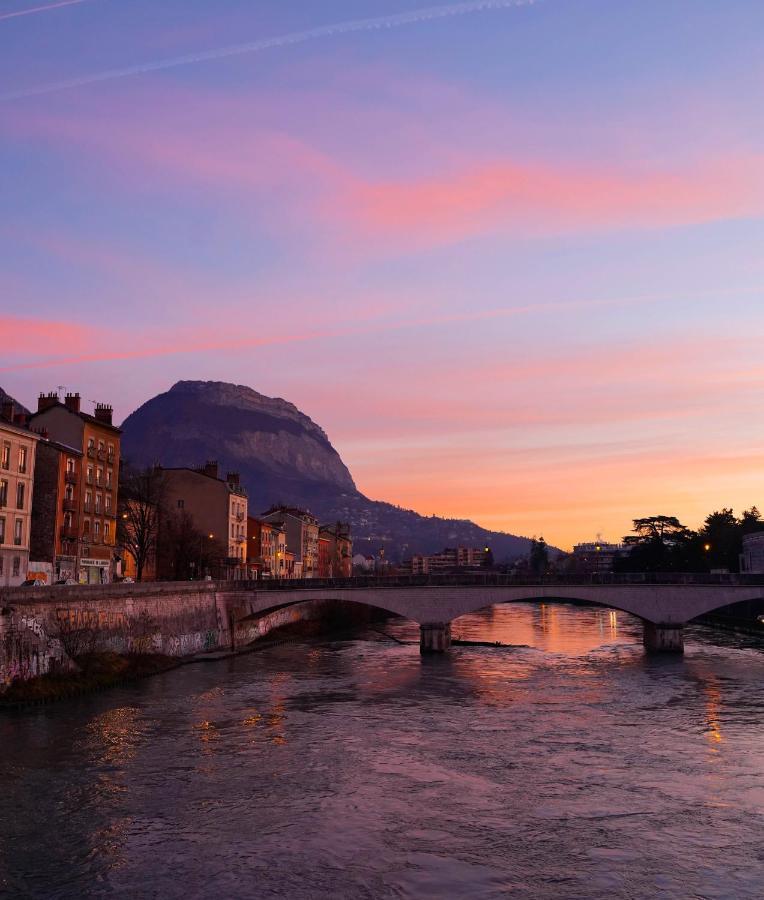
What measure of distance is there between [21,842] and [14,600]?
25.6 metres

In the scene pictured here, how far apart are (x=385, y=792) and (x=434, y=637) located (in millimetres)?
52598

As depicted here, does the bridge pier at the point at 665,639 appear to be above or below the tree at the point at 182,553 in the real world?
below

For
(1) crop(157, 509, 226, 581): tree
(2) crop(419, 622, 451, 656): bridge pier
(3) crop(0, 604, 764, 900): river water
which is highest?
(1) crop(157, 509, 226, 581): tree

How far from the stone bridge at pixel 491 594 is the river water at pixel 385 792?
2561 cm

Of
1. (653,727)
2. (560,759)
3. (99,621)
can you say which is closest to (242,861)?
(560,759)

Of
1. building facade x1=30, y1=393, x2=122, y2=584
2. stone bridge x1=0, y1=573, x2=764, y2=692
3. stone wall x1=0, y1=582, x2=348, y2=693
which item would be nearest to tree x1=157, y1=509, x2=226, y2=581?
stone wall x1=0, y1=582, x2=348, y2=693

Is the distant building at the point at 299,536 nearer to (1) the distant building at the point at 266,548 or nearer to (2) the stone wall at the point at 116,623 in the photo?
(1) the distant building at the point at 266,548

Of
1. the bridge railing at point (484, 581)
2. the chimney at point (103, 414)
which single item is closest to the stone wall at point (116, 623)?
the bridge railing at point (484, 581)

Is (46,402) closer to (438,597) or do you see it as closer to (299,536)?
(438,597)

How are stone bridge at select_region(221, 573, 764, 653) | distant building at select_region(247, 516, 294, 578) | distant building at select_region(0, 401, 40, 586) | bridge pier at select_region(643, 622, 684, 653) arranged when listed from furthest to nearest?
distant building at select_region(247, 516, 294, 578)
stone bridge at select_region(221, 573, 764, 653)
bridge pier at select_region(643, 622, 684, 653)
distant building at select_region(0, 401, 40, 586)

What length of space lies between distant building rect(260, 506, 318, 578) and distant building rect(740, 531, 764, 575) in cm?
7419

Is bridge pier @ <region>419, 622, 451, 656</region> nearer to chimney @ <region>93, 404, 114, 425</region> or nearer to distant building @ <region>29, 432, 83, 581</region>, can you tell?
distant building @ <region>29, 432, 83, 581</region>

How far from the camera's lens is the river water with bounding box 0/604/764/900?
24.5 m

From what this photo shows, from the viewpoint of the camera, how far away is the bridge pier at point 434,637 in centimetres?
8376
